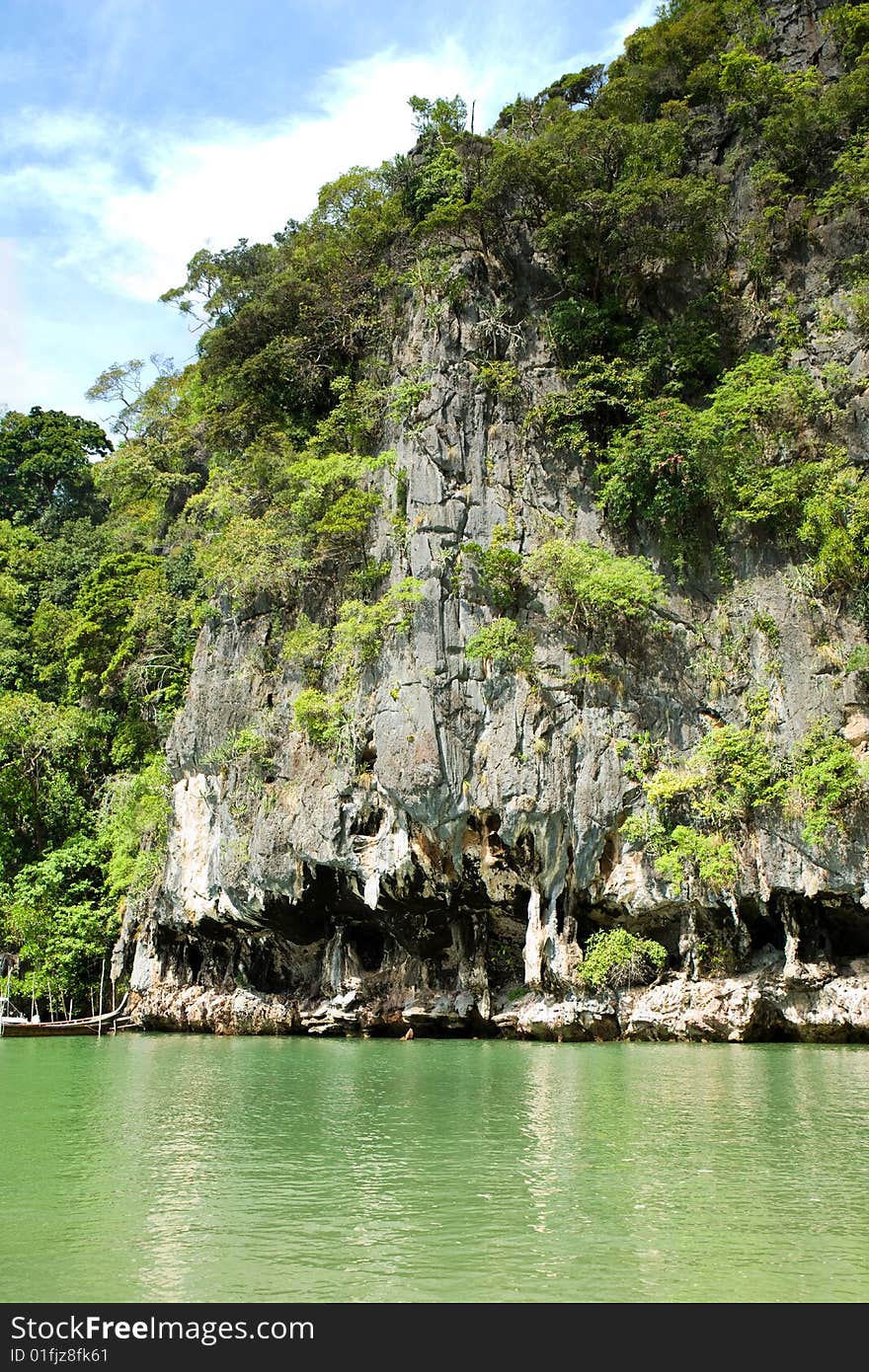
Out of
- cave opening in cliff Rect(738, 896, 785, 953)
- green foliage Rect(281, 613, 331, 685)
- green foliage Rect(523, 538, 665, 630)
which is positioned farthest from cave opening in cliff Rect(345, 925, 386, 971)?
green foliage Rect(523, 538, 665, 630)

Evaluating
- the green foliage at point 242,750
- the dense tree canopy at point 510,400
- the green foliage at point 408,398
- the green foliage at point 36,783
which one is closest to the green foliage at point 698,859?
the dense tree canopy at point 510,400

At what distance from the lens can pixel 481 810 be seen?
20922mm

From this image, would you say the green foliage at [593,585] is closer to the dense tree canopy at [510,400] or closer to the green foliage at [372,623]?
the dense tree canopy at [510,400]

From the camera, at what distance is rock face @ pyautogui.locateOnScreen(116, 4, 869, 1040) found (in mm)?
19250

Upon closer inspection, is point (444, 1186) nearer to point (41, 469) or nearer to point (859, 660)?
point (859, 660)

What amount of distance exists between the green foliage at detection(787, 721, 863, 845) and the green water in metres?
4.93

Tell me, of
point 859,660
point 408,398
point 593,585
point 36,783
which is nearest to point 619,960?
point 859,660

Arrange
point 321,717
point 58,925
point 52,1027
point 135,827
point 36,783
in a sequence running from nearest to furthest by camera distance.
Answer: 1. point 321,717
2. point 52,1027
3. point 58,925
4. point 135,827
5. point 36,783

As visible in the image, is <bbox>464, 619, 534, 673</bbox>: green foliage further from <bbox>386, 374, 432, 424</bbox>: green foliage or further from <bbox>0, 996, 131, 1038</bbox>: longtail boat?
<bbox>0, 996, 131, 1038</bbox>: longtail boat

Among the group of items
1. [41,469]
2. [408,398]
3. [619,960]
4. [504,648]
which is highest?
[41,469]

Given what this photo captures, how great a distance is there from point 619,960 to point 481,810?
12.9 ft

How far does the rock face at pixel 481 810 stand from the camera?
63.2 feet

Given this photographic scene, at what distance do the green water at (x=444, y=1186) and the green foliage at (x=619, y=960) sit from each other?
185 inches

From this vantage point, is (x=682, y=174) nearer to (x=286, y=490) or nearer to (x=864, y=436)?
(x=864, y=436)
